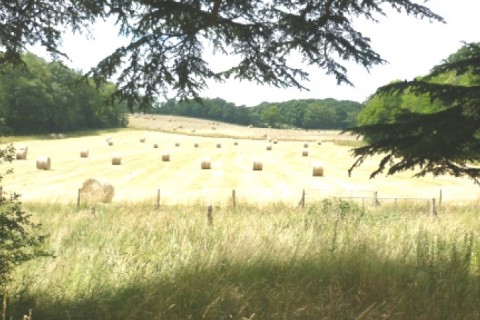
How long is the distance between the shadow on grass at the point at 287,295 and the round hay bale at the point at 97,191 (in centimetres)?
1934

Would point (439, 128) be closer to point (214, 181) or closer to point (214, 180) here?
point (214, 181)

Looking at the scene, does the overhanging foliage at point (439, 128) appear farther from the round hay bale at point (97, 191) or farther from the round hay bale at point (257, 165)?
the round hay bale at point (257, 165)

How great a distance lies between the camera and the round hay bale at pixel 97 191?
77.2 ft

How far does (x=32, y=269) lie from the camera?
5.42 m

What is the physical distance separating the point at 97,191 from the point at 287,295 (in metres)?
21.2

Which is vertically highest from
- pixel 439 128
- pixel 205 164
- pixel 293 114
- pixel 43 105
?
pixel 293 114

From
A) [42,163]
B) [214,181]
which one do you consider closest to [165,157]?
[42,163]

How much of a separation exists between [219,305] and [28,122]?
86.9m

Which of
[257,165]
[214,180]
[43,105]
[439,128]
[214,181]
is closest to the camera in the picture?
[439,128]

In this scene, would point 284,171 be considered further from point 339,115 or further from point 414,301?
point 339,115

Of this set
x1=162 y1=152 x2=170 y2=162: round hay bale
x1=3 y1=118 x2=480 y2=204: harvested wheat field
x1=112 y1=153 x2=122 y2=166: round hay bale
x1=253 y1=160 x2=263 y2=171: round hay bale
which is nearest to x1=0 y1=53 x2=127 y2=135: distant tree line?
x1=162 y1=152 x2=170 y2=162: round hay bale

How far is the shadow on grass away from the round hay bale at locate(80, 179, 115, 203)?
761 inches

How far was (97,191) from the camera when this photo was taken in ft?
79.2

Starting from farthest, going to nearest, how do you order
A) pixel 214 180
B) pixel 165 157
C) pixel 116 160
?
pixel 165 157 < pixel 116 160 < pixel 214 180
